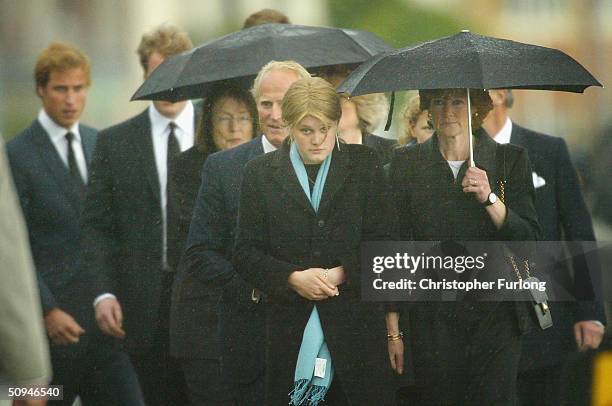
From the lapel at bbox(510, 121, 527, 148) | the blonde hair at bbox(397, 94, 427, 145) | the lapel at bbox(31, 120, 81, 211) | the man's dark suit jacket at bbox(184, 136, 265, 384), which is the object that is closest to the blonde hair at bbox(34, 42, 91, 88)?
the lapel at bbox(31, 120, 81, 211)

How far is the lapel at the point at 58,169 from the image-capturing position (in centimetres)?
440

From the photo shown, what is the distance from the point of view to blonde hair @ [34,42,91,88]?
4.19 m

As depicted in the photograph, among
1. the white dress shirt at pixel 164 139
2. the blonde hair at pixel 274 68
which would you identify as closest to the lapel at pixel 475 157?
the blonde hair at pixel 274 68

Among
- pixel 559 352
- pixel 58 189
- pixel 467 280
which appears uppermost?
pixel 58 189

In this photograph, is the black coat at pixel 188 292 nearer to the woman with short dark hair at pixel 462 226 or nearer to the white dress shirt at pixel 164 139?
the white dress shirt at pixel 164 139

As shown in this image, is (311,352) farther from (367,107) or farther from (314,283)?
(367,107)

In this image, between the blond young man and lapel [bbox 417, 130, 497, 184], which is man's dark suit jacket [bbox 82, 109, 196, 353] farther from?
lapel [bbox 417, 130, 497, 184]

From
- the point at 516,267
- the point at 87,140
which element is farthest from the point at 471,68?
the point at 87,140

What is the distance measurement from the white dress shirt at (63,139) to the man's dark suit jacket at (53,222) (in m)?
0.01

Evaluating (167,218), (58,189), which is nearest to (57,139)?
(58,189)

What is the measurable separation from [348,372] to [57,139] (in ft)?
3.96

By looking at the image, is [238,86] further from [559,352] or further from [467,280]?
[559,352]

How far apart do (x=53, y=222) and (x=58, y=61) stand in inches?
21.3

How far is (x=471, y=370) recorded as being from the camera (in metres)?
4.21
